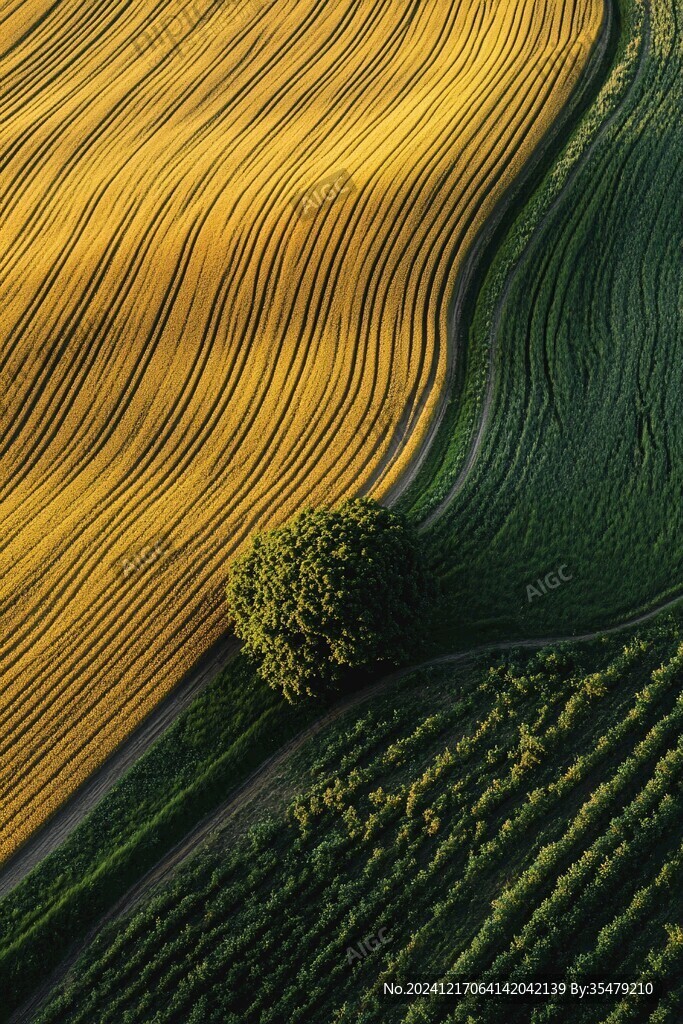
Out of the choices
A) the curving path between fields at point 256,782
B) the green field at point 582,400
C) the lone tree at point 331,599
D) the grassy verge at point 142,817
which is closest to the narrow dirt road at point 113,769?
the grassy verge at point 142,817

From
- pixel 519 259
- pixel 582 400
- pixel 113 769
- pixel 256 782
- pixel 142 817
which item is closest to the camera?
pixel 142 817

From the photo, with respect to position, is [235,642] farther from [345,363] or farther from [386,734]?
[345,363]

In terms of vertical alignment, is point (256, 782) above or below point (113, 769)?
below

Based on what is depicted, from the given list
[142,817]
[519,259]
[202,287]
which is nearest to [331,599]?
[142,817]

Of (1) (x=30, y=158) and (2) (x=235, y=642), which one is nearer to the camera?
(2) (x=235, y=642)

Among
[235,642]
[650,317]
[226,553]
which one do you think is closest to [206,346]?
[226,553]

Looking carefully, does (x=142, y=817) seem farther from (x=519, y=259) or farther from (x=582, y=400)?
(x=519, y=259)
